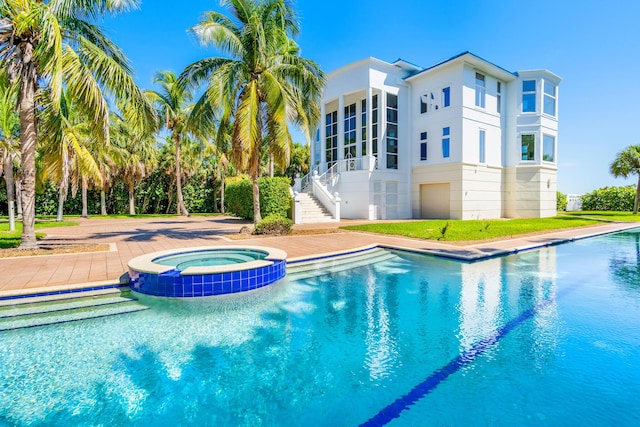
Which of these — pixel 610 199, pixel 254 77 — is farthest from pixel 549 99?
pixel 254 77

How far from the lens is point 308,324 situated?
5.00 m

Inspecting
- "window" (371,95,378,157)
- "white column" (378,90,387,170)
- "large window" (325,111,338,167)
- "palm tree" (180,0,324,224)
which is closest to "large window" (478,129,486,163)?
"white column" (378,90,387,170)

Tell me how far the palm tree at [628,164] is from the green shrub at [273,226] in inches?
1257

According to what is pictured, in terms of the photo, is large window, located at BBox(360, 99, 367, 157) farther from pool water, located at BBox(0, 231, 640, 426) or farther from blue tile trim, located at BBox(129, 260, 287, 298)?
blue tile trim, located at BBox(129, 260, 287, 298)

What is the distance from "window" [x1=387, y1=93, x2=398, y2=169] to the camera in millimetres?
22250

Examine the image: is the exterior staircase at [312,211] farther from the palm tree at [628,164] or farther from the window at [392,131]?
the palm tree at [628,164]

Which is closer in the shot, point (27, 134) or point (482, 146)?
point (27, 134)

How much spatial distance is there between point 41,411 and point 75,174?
1394cm

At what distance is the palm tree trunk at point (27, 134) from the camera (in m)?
8.81

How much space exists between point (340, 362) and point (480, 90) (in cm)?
2231

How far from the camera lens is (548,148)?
22734 mm

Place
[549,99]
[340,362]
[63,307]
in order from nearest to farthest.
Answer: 1. [340,362]
2. [63,307]
3. [549,99]

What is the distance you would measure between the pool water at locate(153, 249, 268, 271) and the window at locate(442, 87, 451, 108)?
1745 centimetres

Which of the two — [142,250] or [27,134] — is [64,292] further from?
[27,134]
